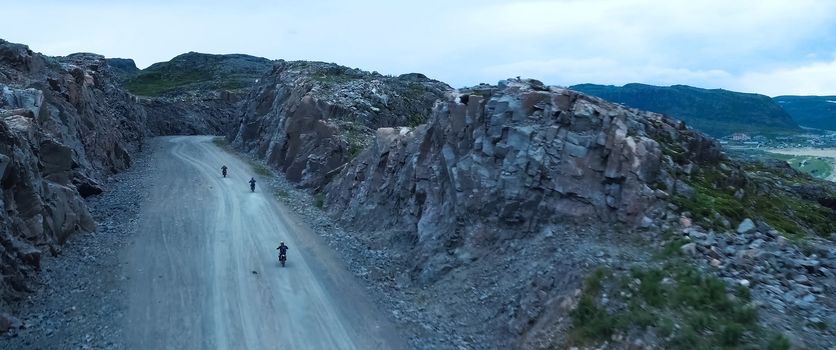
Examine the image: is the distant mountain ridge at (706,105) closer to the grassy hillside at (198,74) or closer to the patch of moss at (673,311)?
the grassy hillside at (198,74)

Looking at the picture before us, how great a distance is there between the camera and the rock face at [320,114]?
42750 millimetres

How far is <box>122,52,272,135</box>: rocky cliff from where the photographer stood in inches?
3231

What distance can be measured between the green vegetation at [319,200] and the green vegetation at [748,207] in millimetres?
23088

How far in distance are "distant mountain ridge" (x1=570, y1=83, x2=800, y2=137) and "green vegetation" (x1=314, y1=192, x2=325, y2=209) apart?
133 meters

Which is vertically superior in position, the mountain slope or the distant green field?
the mountain slope

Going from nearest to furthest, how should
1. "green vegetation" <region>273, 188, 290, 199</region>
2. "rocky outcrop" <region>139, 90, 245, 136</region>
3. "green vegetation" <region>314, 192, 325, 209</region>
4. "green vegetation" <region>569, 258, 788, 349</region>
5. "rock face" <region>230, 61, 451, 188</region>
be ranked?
"green vegetation" <region>569, 258, 788, 349</region>
"green vegetation" <region>314, 192, 325, 209</region>
"green vegetation" <region>273, 188, 290, 199</region>
"rock face" <region>230, 61, 451, 188</region>
"rocky outcrop" <region>139, 90, 245, 136</region>

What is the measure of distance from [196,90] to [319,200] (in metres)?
70.3

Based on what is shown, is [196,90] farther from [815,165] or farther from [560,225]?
[815,165]

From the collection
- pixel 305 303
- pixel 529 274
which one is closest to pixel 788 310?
Result: pixel 529 274

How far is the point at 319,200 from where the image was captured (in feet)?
120

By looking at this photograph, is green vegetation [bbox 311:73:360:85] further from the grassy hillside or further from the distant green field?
the distant green field

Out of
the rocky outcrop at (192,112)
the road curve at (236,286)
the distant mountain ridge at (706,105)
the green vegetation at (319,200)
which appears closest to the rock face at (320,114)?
the green vegetation at (319,200)

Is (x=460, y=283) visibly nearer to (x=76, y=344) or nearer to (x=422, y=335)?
(x=422, y=335)

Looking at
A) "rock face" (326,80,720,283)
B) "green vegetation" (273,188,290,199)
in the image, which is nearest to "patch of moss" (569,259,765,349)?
"rock face" (326,80,720,283)
